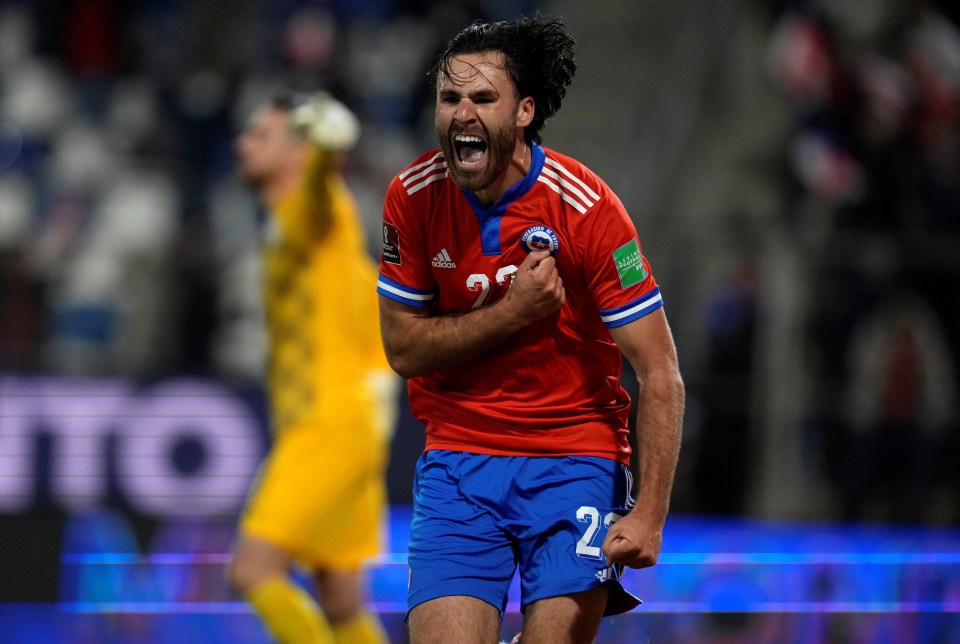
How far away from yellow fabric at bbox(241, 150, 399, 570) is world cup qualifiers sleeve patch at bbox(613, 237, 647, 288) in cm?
222

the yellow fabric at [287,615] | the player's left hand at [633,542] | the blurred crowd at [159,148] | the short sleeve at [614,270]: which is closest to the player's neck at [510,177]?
the short sleeve at [614,270]

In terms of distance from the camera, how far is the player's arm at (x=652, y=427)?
12.0 feet

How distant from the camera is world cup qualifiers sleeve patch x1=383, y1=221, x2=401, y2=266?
3.97 m

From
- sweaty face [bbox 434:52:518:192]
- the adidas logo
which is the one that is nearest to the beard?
sweaty face [bbox 434:52:518:192]

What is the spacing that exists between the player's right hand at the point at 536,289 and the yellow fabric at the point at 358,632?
241 cm

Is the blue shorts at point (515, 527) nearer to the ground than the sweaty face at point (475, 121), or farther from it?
nearer to the ground

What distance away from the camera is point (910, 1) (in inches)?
490

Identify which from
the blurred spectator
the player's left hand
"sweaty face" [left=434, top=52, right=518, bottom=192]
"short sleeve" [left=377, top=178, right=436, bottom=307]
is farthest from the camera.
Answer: the blurred spectator

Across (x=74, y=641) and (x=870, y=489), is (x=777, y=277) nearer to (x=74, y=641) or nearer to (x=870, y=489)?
(x=870, y=489)

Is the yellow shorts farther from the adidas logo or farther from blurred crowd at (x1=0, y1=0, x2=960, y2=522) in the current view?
blurred crowd at (x1=0, y1=0, x2=960, y2=522)

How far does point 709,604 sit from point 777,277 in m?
4.35

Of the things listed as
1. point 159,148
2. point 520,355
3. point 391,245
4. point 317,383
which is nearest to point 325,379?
point 317,383

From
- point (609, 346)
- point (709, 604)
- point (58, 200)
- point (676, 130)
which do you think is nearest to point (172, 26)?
point (58, 200)

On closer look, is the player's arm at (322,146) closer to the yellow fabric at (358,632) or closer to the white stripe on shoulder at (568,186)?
the yellow fabric at (358,632)
